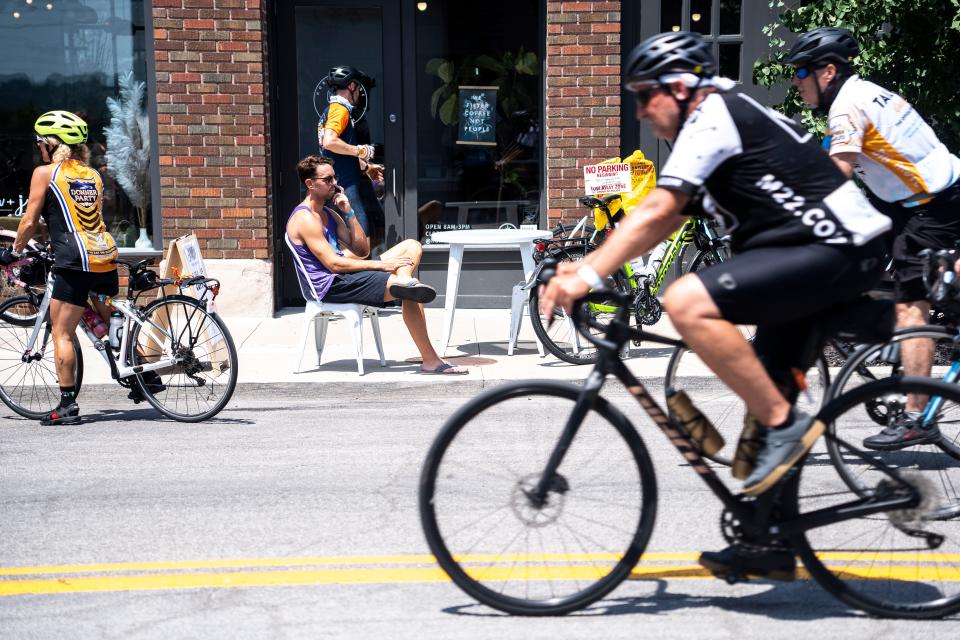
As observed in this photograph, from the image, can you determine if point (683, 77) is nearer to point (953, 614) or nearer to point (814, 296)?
point (814, 296)

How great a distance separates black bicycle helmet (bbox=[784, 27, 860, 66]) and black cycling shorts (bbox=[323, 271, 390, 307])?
360 cm

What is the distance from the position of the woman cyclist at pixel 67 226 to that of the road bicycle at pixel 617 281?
3.22 metres

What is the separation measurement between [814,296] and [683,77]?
0.83m

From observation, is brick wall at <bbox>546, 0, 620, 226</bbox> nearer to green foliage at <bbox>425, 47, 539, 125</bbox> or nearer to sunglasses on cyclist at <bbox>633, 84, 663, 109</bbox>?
green foliage at <bbox>425, 47, 539, 125</bbox>

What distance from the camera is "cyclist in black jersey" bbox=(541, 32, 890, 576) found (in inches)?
147

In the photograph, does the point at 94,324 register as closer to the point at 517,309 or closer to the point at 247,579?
the point at 517,309

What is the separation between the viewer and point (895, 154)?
585cm

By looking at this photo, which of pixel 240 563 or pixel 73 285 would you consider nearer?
pixel 240 563

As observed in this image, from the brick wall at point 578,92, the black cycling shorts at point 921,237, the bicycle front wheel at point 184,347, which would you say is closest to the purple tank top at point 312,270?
the bicycle front wheel at point 184,347

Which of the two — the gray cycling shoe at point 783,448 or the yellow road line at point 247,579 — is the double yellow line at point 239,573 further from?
the gray cycling shoe at point 783,448

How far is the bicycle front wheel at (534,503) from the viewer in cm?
392

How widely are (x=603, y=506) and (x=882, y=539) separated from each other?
3.26ft

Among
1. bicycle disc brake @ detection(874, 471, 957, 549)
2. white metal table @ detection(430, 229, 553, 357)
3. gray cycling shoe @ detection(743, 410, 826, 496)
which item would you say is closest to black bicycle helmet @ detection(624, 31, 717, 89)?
gray cycling shoe @ detection(743, 410, 826, 496)

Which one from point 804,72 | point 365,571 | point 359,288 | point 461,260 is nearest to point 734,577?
point 365,571
